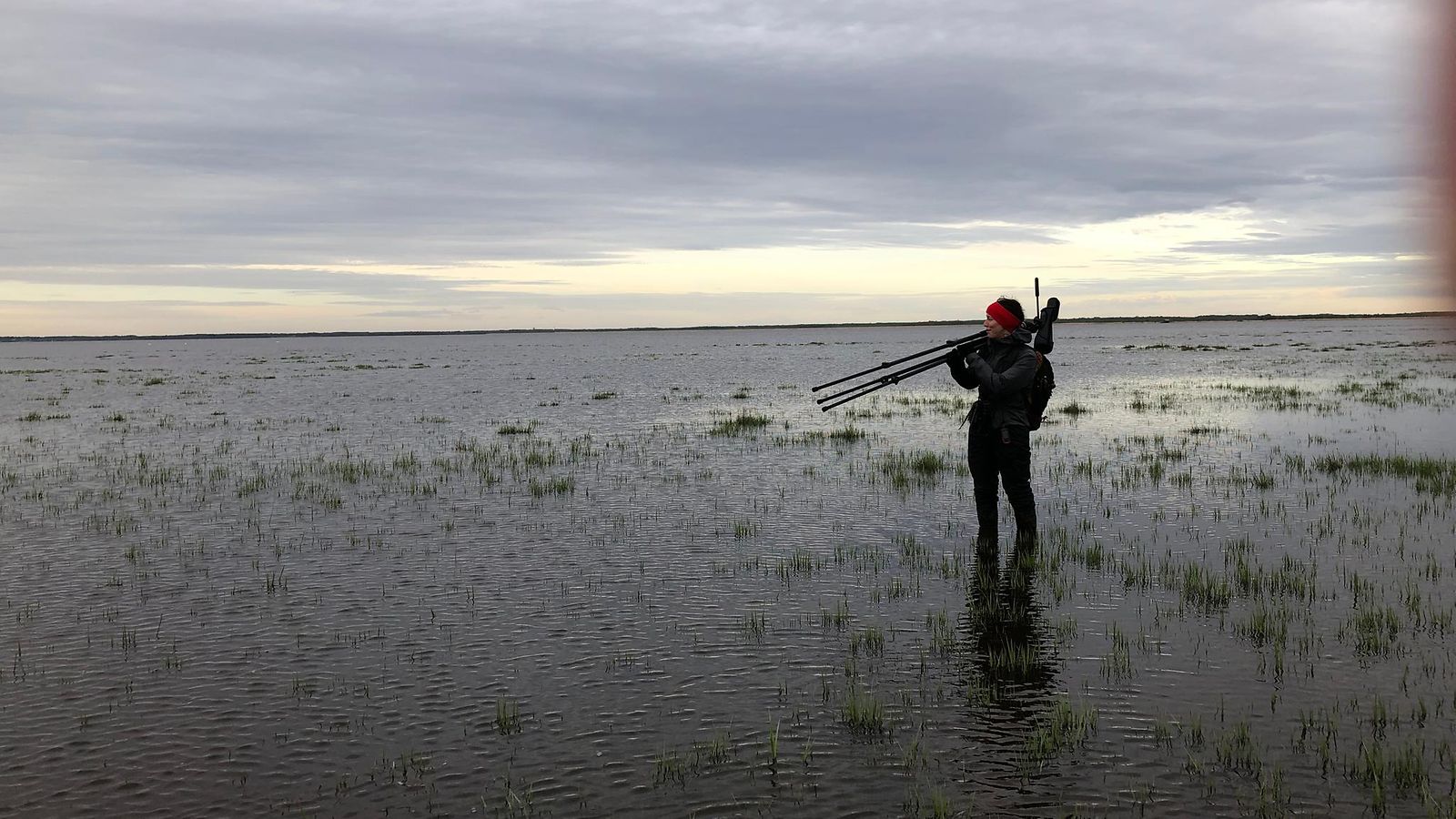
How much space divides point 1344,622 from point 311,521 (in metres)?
13.1

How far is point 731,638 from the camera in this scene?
384 inches

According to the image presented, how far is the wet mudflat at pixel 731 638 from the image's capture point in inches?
263

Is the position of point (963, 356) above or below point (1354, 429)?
above

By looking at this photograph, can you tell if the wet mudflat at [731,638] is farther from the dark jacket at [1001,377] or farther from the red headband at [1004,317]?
the red headband at [1004,317]

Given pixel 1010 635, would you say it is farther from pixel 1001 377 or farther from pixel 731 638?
pixel 1001 377

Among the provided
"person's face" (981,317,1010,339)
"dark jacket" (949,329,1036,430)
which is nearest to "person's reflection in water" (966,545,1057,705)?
"dark jacket" (949,329,1036,430)

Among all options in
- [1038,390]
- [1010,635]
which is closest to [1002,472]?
[1038,390]

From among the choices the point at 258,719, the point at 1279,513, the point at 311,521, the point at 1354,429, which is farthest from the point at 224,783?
the point at 1354,429

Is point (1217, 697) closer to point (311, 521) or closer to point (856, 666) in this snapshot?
point (856, 666)

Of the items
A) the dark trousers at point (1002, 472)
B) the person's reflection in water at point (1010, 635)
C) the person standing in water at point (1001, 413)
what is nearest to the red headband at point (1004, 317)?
the person standing in water at point (1001, 413)

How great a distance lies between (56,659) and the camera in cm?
927

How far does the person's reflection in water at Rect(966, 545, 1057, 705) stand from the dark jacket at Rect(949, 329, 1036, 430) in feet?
5.30

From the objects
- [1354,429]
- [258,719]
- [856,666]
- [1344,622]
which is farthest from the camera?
[1354,429]

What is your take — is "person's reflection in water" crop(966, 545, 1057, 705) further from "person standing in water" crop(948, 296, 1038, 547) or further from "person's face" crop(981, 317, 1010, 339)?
"person's face" crop(981, 317, 1010, 339)
